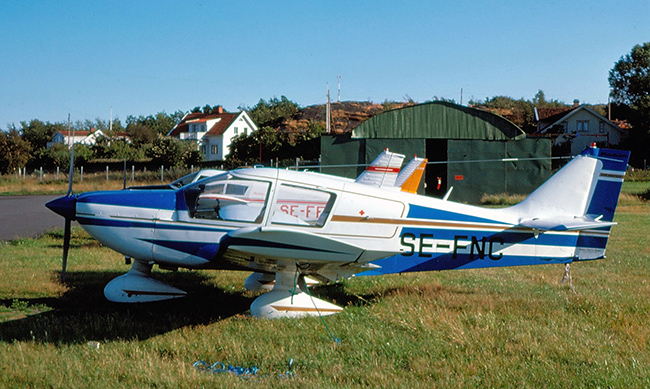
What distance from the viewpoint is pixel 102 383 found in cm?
471

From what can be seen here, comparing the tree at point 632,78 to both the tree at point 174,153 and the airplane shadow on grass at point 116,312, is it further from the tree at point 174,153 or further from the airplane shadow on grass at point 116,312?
the airplane shadow on grass at point 116,312

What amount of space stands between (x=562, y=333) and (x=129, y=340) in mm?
4802

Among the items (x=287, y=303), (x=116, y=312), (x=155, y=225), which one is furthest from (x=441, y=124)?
(x=116, y=312)

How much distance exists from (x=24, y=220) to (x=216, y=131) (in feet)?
167

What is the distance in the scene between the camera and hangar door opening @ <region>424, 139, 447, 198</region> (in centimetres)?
3049

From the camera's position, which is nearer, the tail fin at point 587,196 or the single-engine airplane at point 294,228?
the single-engine airplane at point 294,228

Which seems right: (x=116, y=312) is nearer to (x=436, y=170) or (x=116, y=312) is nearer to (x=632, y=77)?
(x=436, y=170)

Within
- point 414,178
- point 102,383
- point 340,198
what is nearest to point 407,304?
point 340,198

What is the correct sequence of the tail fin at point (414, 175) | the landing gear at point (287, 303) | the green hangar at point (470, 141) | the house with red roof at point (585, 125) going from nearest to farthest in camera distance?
the landing gear at point (287, 303), the tail fin at point (414, 175), the green hangar at point (470, 141), the house with red roof at point (585, 125)

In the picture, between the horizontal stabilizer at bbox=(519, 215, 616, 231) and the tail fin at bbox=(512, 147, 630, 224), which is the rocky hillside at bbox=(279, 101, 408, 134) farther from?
the horizontal stabilizer at bbox=(519, 215, 616, 231)

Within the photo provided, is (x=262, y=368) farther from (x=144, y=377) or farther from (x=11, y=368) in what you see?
(x=11, y=368)

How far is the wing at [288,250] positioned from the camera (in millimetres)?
5926

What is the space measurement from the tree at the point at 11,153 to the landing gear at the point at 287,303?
52.3 meters

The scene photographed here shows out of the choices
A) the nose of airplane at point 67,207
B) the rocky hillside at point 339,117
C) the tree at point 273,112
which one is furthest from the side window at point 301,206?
the tree at point 273,112
